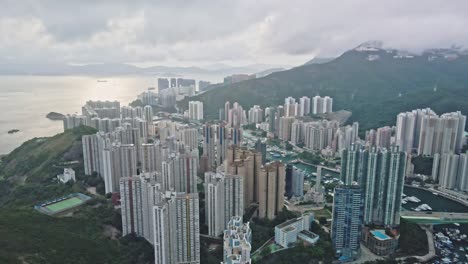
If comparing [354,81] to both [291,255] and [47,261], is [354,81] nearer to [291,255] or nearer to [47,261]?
[291,255]

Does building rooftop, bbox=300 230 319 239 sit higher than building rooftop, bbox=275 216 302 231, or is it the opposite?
building rooftop, bbox=275 216 302 231

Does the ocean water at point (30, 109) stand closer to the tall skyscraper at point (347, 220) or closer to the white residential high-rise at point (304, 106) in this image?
the white residential high-rise at point (304, 106)

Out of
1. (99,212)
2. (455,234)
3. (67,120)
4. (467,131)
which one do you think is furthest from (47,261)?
(467,131)

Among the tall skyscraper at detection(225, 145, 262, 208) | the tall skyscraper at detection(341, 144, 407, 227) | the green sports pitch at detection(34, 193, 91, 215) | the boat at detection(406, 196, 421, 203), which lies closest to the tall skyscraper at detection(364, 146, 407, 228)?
the tall skyscraper at detection(341, 144, 407, 227)

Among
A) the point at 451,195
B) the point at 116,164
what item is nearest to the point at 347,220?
the point at 451,195

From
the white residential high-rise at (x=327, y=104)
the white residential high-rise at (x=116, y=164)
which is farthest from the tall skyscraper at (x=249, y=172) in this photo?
the white residential high-rise at (x=327, y=104)

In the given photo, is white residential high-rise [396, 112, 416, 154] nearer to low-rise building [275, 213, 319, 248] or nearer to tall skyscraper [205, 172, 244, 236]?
low-rise building [275, 213, 319, 248]

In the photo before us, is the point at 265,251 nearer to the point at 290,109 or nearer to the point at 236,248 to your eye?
the point at 236,248
